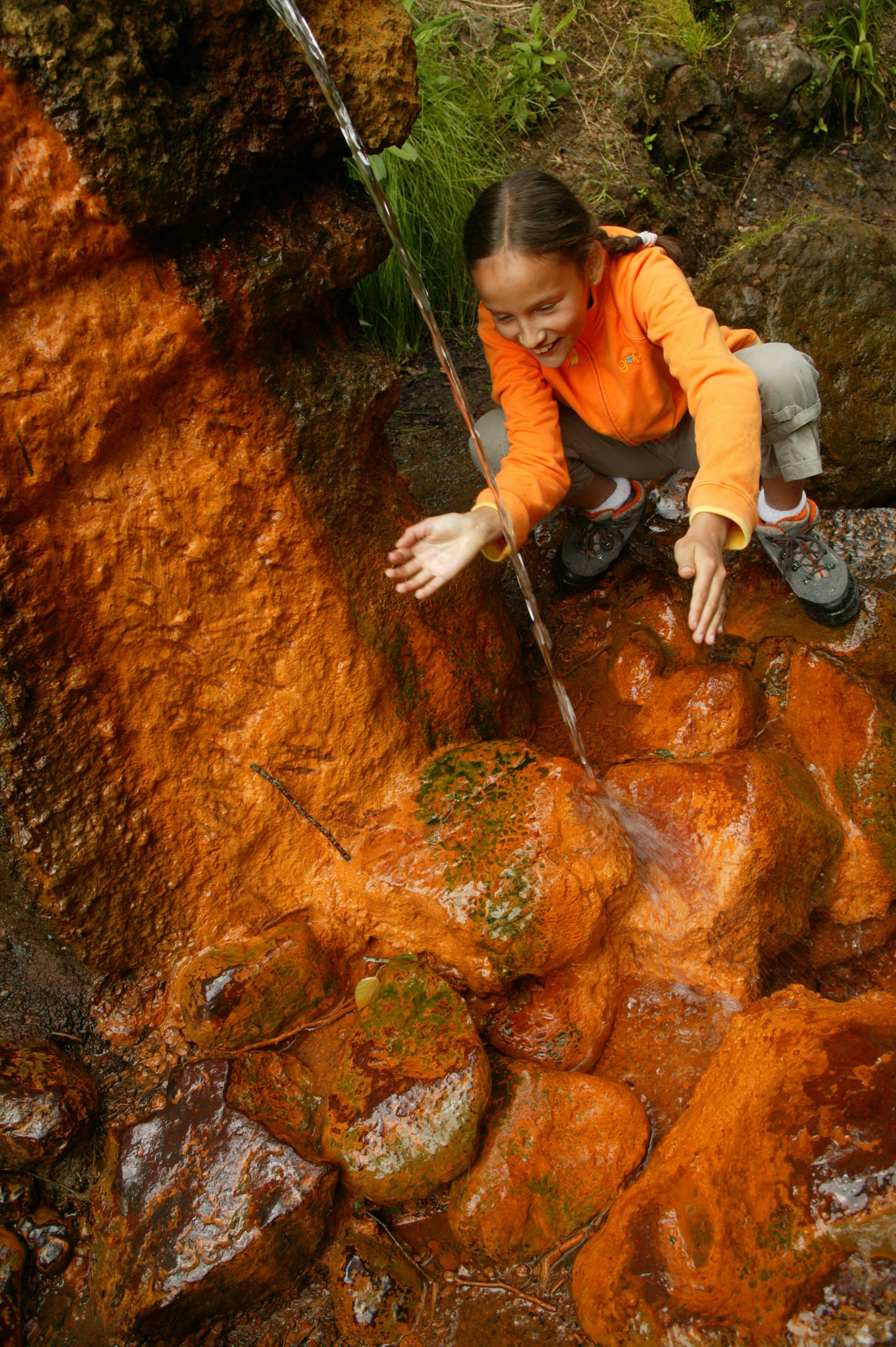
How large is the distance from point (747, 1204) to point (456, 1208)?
2.17 feet

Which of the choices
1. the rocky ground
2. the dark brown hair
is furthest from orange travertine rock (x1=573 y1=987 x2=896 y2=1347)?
the dark brown hair

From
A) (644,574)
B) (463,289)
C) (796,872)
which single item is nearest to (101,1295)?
(796,872)

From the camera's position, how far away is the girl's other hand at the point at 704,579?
1.73 metres

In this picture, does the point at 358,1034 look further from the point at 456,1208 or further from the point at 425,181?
the point at 425,181

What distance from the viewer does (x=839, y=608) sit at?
8.38 ft

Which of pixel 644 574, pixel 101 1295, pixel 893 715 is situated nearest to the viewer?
pixel 101 1295

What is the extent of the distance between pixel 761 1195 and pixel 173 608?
1.67 m

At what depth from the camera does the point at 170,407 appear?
6.32 feet

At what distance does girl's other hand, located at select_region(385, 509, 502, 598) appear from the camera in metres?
1.85

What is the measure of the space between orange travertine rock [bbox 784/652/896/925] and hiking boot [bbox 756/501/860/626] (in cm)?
19

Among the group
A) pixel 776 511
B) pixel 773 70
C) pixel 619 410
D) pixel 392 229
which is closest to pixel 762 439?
pixel 776 511

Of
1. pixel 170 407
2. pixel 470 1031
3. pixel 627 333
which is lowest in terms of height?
pixel 470 1031

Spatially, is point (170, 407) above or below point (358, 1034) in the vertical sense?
above

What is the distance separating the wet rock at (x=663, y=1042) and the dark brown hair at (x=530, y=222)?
1.77 m
